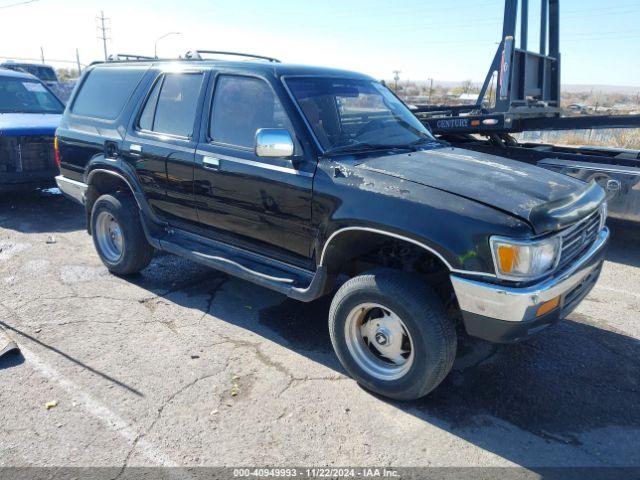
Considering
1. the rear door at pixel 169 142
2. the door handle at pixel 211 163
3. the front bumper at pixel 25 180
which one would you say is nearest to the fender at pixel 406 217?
the door handle at pixel 211 163

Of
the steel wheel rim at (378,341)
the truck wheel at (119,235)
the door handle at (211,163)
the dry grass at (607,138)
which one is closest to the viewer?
the steel wheel rim at (378,341)

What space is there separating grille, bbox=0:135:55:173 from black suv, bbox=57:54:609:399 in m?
3.02

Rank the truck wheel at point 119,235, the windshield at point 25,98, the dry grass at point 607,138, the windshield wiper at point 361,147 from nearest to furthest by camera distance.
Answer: the windshield wiper at point 361,147 < the truck wheel at point 119,235 < the windshield at point 25,98 < the dry grass at point 607,138

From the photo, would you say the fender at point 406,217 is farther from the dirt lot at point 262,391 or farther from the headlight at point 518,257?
the dirt lot at point 262,391

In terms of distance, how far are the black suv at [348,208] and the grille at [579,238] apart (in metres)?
0.02

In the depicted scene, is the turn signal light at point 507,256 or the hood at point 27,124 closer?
the turn signal light at point 507,256

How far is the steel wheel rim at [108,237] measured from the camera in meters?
5.30

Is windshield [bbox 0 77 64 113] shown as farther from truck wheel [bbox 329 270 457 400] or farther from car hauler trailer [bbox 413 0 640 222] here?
truck wheel [bbox 329 270 457 400]

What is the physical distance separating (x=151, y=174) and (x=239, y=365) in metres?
2.00

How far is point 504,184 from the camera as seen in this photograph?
325 centimetres

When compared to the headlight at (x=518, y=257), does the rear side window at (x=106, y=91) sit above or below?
above

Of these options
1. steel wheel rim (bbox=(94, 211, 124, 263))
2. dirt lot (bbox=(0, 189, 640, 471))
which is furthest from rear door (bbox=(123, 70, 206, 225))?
dirt lot (bbox=(0, 189, 640, 471))

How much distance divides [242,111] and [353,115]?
0.87 metres

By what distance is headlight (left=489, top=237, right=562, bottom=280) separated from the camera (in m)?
2.72
